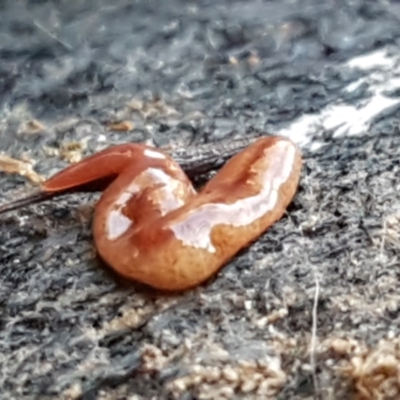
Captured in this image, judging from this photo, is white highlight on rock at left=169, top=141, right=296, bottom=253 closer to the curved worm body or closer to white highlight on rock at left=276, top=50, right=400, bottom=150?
the curved worm body

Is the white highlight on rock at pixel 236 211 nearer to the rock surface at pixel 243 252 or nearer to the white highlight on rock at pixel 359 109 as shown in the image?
the rock surface at pixel 243 252

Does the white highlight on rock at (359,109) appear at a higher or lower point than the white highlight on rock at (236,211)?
lower

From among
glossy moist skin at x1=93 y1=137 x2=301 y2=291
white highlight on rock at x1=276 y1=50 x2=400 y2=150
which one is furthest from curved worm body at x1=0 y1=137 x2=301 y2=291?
white highlight on rock at x1=276 y1=50 x2=400 y2=150

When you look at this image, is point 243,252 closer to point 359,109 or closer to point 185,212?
point 185,212

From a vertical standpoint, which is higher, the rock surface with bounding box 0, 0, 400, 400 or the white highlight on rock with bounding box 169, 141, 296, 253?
the white highlight on rock with bounding box 169, 141, 296, 253

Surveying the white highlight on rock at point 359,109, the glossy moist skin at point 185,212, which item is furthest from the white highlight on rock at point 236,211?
the white highlight on rock at point 359,109

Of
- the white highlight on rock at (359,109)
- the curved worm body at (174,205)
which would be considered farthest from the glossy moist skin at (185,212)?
the white highlight on rock at (359,109)

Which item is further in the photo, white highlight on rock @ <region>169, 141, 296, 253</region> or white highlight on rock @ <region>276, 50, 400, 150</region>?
white highlight on rock @ <region>276, 50, 400, 150</region>

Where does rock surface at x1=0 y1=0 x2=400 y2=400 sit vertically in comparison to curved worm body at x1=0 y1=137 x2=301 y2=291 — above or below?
below

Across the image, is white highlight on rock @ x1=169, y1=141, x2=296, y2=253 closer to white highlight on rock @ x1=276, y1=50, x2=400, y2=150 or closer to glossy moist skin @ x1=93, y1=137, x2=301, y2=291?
glossy moist skin @ x1=93, y1=137, x2=301, y2=291

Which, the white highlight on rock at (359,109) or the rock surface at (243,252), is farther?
the white highlight on rock at (359,109)
